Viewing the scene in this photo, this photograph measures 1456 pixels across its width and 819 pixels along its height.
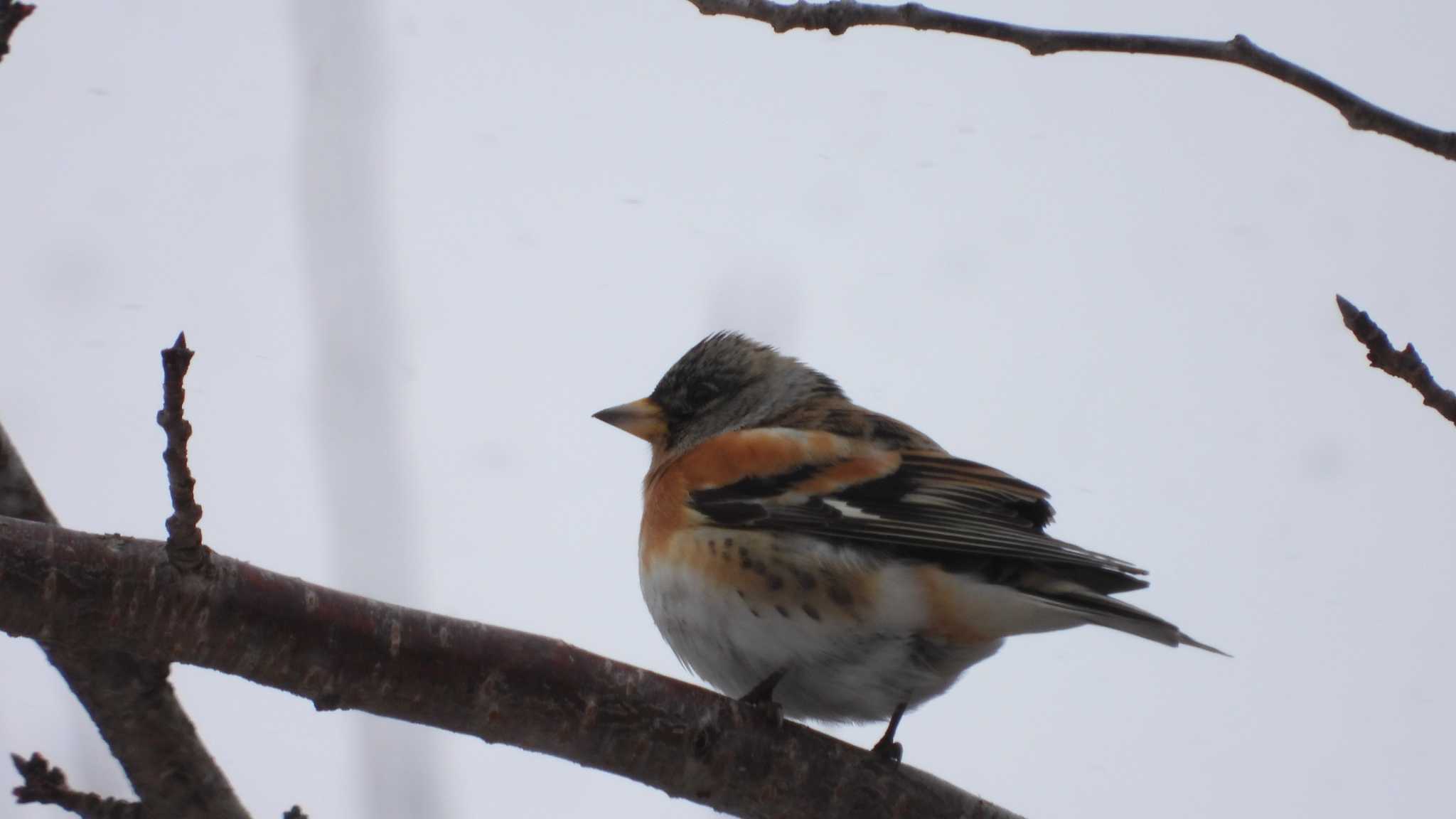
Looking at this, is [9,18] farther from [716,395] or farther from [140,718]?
[716,395]

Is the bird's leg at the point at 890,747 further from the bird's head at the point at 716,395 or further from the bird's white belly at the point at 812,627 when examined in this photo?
the bird's head at the point at 716,395

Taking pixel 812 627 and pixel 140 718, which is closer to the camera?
pixel 140 718

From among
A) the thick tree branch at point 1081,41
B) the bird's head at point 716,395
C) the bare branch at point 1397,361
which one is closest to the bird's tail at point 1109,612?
the bare branch at point 1397,361

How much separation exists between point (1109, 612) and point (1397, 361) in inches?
41.1

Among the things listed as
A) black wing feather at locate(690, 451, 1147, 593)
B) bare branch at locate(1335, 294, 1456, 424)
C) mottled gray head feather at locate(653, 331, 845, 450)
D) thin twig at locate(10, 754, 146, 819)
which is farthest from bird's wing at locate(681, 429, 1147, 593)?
thin twig at locate(10, 754, 146, 819)

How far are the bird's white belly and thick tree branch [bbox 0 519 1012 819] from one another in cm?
35

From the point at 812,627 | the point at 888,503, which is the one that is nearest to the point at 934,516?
the point at 888,503

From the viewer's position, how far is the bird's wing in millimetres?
2891

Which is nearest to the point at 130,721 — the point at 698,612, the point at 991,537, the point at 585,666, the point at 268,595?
the point at 268,595

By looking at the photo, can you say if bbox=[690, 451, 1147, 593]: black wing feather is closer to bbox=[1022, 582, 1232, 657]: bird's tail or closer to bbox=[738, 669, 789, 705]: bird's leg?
bbox=[1022, 582, 1232, 657]: bird's tail

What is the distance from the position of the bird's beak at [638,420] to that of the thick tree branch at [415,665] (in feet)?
5.57

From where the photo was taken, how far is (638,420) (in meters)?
4.15

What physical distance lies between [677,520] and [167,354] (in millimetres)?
1707

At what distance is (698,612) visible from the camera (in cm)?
302
